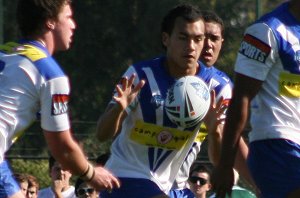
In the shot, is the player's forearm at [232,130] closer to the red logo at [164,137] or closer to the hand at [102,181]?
the hand at [102,181]

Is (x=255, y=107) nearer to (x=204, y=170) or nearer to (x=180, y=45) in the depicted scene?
(x=180, y=45)

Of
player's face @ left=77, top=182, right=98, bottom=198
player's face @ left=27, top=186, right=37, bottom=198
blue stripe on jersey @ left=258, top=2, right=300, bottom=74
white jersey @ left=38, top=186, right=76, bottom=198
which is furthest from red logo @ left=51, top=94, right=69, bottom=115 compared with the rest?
white jersey @ left=38, top=186, right=76, bottom=198

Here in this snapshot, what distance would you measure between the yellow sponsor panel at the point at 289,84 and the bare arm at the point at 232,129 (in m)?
0.16

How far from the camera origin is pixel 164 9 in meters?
16.5

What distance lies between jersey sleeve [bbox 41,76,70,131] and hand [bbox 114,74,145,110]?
1000 mm

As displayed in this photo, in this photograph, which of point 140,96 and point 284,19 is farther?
point 140,96

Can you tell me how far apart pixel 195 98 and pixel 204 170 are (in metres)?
4.29

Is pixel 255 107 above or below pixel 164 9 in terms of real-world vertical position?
above

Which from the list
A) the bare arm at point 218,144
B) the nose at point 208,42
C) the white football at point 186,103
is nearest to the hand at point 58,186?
the nose at point 208,42

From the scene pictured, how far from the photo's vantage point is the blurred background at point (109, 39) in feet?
51.9

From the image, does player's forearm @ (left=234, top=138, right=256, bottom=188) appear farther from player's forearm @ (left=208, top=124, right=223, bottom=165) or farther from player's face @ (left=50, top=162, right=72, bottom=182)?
player's face @ (left=50, top=162, right=72, bottom=182)

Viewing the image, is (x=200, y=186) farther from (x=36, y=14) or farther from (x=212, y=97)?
(x=36, y=14)

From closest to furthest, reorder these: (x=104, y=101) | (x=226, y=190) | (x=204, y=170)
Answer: (x=226, y=190) < (x=204, y=170) < (x=104, y=101)

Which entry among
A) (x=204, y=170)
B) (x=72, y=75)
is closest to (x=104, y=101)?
(x=72, y=75)
